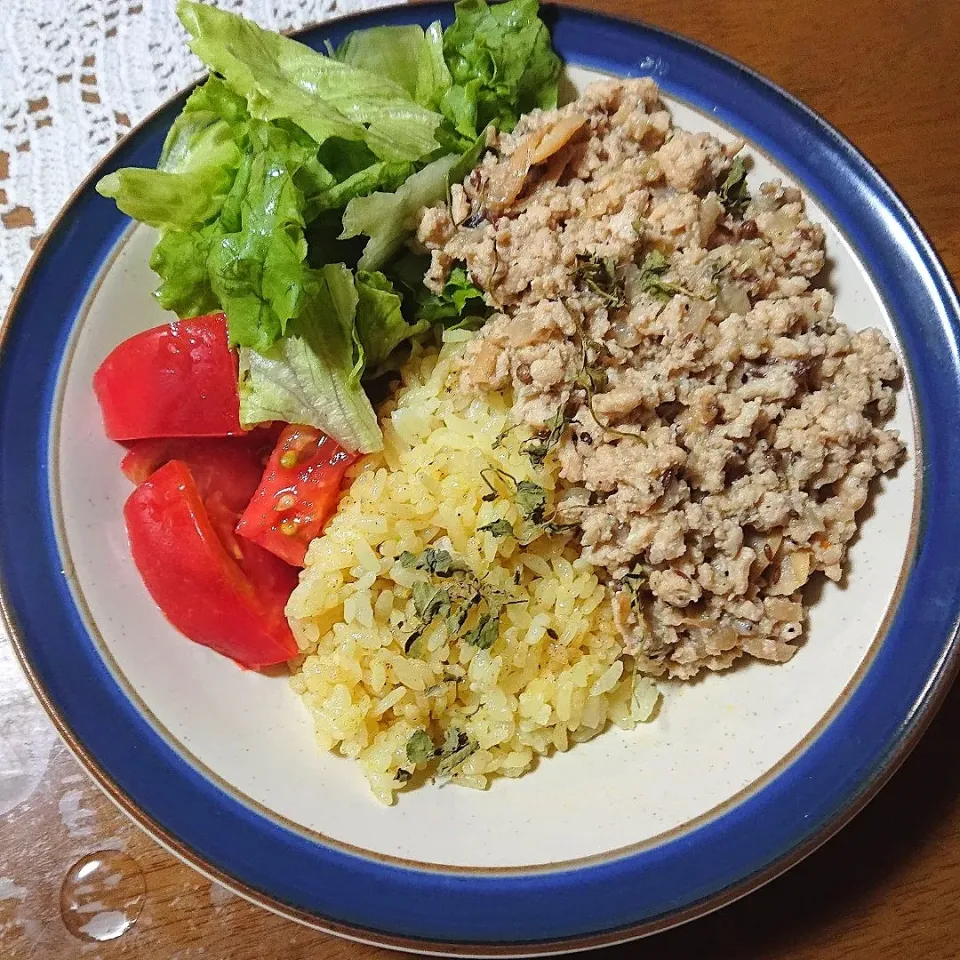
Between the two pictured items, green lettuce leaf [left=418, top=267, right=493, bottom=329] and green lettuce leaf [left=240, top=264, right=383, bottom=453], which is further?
green lettuce leaf [left=418, top=267, right=493, bottom=329]

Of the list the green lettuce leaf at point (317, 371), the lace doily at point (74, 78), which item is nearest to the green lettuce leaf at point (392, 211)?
the green lettuce leaf at point (317, 371)

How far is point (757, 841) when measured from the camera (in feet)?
5.19

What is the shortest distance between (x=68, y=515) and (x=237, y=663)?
19.6 inches

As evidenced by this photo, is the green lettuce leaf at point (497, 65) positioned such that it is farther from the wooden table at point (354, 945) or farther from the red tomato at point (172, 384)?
the wooden table at point (354, 945)

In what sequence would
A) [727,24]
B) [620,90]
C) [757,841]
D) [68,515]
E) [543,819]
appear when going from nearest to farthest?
[757,841] < [543,819] < [68,515] < [620,90] < [727,24]

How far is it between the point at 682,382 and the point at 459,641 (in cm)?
75

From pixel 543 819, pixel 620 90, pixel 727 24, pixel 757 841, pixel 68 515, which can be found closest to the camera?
pixel 757 841

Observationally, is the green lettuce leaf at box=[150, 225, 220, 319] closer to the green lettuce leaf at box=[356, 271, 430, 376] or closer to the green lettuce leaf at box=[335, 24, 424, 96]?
the green lettuce leaf at box=[356, 271, 430, 376]

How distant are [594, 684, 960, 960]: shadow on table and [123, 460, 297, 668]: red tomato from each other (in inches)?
40.4

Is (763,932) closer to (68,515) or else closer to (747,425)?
(747,425)

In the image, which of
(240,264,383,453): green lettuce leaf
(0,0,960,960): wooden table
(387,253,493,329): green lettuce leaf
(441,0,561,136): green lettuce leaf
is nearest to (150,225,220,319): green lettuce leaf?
(240,264,383,453): green lettuce leaf

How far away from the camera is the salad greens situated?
1.89m

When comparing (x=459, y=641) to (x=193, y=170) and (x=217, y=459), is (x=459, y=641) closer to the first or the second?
(x=217, y=459)

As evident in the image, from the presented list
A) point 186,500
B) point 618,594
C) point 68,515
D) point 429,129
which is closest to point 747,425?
point 618,594
